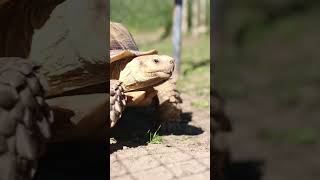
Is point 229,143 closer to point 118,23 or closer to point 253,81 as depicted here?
point 118,23

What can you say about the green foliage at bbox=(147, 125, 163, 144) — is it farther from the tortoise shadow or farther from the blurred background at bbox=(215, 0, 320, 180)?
the blurred background at bbox=(215, 0, 320, 180)

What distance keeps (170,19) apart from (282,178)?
720 centimetres

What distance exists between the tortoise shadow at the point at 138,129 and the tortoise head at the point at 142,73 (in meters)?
0.11

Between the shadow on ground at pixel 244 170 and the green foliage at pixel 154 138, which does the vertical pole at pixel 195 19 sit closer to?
the green foliage at pixel 154 138

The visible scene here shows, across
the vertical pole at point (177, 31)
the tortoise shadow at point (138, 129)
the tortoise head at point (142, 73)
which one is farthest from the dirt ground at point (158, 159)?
the vertical pole at point (177, 31)

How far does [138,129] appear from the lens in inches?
57.1

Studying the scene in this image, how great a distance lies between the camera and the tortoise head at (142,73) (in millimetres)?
1541

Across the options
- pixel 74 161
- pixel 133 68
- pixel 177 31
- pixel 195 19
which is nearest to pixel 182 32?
pixel 195 19

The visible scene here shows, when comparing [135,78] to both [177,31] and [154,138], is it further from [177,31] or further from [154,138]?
[177,31]

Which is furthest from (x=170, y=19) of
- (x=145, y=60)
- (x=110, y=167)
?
(x=110, y=167)

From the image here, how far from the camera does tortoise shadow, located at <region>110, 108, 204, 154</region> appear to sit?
1307 mm

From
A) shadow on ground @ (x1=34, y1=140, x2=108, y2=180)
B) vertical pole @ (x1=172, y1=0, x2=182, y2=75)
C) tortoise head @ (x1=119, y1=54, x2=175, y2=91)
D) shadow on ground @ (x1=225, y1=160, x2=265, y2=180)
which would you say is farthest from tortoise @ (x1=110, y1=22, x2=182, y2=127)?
vertical pole @ (x1=172, y1=0, x2=182, y2=75)

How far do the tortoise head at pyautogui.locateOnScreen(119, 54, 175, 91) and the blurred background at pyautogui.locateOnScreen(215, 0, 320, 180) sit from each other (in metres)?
0.25

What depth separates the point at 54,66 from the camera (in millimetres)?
1160
